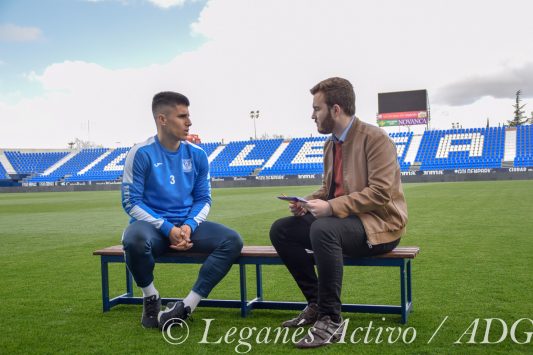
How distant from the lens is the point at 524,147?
41.8 m

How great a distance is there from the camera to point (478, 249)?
7.29 metres

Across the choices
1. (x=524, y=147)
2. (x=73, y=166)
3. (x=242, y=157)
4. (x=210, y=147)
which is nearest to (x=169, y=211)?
(x=524, y=147)

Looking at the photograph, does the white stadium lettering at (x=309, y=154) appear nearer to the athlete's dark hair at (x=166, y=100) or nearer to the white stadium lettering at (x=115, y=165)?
the white stadium lettering at (x=115, y=165)

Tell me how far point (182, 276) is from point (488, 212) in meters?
8.54

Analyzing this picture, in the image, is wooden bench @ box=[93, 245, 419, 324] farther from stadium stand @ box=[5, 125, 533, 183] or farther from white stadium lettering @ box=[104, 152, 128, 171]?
white stadium lettering @ box=[104, 152, 128, 171]

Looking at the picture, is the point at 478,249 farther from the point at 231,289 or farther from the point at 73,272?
the point at 73,272

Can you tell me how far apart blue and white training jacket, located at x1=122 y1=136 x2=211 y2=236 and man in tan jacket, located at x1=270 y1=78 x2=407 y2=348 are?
0.84m

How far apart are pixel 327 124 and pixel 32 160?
189ft

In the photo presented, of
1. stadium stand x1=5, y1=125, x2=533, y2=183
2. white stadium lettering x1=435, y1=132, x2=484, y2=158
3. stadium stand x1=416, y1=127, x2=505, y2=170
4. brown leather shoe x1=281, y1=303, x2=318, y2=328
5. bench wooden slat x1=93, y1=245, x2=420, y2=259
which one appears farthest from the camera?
white stadium lettering x1=435, y1=132, x2=484, y2=158

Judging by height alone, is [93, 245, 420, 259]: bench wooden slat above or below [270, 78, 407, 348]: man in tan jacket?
below

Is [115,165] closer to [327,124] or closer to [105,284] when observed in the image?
[105,284]

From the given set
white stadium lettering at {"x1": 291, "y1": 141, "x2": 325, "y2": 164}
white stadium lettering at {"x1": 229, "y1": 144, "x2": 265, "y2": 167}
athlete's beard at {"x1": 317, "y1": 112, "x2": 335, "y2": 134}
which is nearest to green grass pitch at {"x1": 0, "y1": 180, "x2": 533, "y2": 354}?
athlete's beard at {"x1": 317, "y1": 112, "x2": 335, "y2": 134}

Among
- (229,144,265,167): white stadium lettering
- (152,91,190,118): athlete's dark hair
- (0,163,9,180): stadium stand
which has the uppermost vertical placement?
(152,91,190,118): athlete's dark hair

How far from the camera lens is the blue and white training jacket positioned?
4.30 metres
